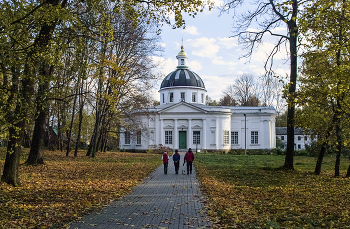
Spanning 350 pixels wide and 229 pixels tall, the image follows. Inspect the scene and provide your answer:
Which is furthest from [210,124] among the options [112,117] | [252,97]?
[112,117]

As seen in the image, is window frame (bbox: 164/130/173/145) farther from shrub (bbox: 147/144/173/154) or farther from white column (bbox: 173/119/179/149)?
shrub (bbox: 147/144/173/154)

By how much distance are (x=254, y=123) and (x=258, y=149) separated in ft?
14.4

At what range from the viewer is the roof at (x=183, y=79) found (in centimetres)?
5947

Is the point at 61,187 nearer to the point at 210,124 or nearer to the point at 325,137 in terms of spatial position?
the point at 325,137

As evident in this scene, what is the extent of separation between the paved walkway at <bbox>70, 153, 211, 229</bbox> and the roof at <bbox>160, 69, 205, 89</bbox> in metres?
47.8

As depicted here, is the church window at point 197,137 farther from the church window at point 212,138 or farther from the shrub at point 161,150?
the shrub at point 161,150

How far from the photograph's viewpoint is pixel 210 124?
54375 millimetres

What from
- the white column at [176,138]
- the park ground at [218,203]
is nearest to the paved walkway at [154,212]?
the park ground at [218,203]

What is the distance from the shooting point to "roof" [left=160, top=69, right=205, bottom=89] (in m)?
59.5

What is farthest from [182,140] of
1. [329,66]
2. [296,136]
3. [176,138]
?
[296,136]

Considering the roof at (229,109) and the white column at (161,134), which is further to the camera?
the roof at (229,109)

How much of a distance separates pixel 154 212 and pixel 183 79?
171ft

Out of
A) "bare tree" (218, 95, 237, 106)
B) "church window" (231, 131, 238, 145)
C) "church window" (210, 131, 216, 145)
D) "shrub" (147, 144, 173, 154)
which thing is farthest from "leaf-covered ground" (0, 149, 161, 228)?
"bare tree" (218, 95, 237, 106)

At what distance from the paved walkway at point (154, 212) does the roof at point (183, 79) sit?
47.8 metres
